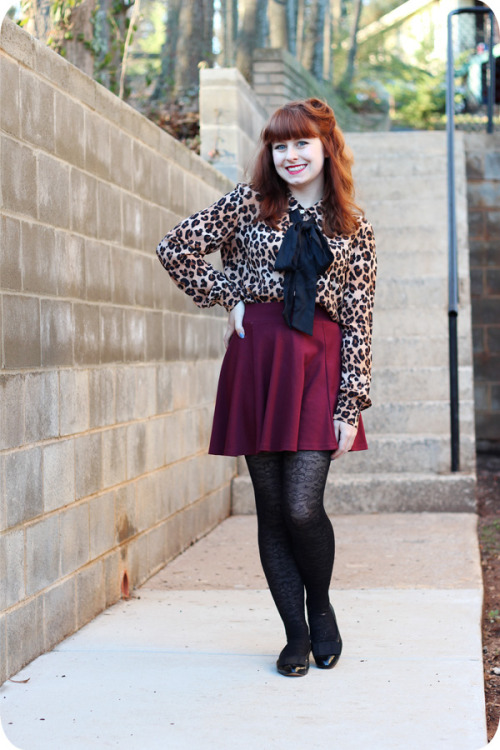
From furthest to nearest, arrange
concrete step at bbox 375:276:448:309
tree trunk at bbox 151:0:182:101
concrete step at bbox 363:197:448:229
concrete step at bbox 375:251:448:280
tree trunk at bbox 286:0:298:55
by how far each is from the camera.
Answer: tree trunk at bbox 286:0:298:55
tree trunk at bbox 151:0:182:101
concrete step at bbox 363:197:448:229
concrete step at bbox 375:251:448:280
concrete step at bbox 375:276:448:309

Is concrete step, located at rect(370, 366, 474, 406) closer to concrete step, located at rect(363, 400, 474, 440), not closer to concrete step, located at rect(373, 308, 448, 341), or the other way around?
concrete step, located at rect(363, 400, 474, 440)

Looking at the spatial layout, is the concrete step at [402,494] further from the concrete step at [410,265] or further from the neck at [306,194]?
the neck at [306,194]

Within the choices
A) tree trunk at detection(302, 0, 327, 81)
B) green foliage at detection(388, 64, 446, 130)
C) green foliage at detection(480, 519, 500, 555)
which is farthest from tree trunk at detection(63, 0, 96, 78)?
green foliage at detection(388, 64, 446, 130)

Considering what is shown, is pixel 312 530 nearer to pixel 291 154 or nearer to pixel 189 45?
pixel 291 154

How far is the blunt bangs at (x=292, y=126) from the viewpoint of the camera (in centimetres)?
310

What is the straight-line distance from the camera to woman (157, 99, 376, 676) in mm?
3070

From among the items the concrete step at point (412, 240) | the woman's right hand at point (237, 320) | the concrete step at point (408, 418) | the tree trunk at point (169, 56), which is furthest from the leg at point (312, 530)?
the tree trunk at point (169, 56)

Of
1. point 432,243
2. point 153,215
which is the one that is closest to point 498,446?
point 432,243

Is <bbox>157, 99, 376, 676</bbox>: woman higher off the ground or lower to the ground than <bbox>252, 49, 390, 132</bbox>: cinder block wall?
lower

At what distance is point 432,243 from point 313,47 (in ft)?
36.4

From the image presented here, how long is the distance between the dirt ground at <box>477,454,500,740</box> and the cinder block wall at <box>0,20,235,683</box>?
1460 millimetres

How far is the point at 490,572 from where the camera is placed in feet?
16.3

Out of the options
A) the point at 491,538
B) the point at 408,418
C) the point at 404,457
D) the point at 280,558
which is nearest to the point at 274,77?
the point at 408,418

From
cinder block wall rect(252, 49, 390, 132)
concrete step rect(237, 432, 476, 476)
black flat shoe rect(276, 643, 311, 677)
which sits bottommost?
black flat shoe rect(276, 643, 311, 677)
